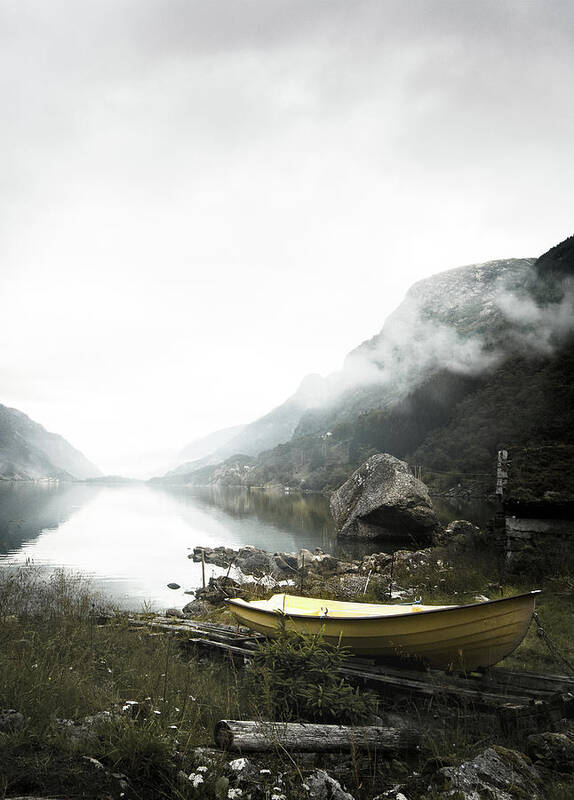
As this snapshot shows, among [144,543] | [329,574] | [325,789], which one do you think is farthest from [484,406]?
[325,789]

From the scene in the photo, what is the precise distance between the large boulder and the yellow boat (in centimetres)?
2055

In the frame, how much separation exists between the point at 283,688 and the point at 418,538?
80.4 ft

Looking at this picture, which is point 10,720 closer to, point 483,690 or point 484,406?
point 483,690

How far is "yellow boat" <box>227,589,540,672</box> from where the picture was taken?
736 centimetres

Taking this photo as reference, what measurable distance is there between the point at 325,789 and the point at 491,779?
181 centimetres

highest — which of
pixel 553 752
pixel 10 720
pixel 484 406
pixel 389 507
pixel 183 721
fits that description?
pixel 484 406

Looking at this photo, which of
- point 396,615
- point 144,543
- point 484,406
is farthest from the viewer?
point 484,406

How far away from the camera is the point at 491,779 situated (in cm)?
446

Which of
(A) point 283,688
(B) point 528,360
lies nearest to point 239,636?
(A) point 283,688

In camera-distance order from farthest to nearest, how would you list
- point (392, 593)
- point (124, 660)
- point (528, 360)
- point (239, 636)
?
point (528, 360) < point (392, 593) < point (239, 636) < point (124, 660)

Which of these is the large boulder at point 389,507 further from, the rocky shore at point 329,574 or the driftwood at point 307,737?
the driftwood at point 307,737

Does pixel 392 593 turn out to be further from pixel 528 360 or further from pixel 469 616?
pixel 528 360

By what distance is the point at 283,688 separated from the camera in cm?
654

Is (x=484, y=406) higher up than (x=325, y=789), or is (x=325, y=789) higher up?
(x=484, y=406)
